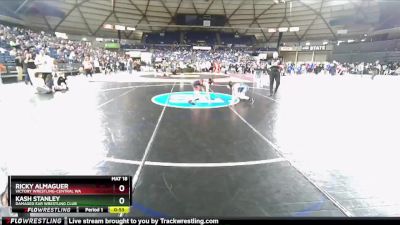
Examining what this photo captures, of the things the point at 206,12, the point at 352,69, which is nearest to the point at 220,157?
the point at 352,69

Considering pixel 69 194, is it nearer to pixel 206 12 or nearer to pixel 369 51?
pixel 369 51

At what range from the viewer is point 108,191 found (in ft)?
5.23

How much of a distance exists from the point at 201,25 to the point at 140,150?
4008cm

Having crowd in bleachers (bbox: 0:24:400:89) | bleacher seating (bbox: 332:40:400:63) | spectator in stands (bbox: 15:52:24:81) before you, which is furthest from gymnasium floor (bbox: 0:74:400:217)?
bleacher seating (bbox: 332:40:400:63)

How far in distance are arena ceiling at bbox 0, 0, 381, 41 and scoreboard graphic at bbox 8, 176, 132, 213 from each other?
86.0 ft

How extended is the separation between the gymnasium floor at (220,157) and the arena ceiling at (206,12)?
22904 millimetres

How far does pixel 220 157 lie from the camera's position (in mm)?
3104

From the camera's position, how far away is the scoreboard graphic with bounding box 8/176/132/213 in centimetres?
156

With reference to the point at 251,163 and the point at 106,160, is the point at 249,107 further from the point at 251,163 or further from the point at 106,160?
the point at 106,160

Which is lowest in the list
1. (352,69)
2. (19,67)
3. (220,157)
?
(220,157)

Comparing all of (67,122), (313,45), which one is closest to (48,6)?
(67,122)

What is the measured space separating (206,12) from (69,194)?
132 ft

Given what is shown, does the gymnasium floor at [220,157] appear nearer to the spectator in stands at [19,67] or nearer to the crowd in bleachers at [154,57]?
the crowd in bleachers at [154,57]

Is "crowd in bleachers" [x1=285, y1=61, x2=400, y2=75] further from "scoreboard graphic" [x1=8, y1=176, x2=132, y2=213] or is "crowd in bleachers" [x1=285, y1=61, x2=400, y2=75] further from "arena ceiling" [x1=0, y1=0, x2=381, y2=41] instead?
"scoreboard graphic" [x1=8, y1=176, x2=132, y2=213]
